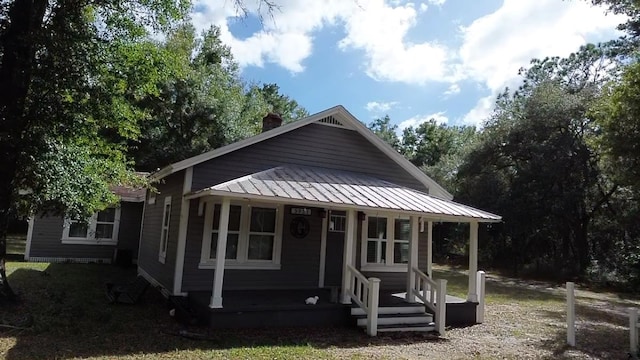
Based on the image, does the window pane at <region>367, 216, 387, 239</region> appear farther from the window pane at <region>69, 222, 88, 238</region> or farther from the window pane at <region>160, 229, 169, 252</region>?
the window pane at <region>69, 222, 88, 238</region>

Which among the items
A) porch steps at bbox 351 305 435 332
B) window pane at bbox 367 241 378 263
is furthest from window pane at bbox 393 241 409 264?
porch steps at bbox 351 305 435 332

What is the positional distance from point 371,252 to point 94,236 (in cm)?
1055

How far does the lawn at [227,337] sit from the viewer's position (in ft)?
20.7

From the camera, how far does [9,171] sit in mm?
8156

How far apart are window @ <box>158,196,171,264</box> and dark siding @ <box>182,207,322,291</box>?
151 centimetres

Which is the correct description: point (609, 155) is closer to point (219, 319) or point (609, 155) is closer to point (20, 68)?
point (219, 319)

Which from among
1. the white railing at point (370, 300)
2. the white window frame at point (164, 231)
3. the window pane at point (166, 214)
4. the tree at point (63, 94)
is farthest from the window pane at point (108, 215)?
the white railing at point (370, 300)

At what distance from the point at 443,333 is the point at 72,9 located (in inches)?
393

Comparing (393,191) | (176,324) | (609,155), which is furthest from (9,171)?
(609,155)

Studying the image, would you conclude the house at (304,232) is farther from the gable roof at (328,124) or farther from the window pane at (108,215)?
the window pane at (108,215)

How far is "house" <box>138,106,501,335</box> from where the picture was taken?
8.24m

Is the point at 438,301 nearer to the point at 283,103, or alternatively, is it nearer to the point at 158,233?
the point at 158,233

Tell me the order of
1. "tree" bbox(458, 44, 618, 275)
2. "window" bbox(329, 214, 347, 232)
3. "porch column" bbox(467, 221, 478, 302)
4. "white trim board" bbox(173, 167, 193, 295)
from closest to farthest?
1. "white trim board" bbox(173, 167, 193, 295)
2. "porch column" bbox(467, 221, 478, 302)
3. "window" bbox(329, 214, 347, 232)
4. "tree" bbox(458, 44, 618, 275)

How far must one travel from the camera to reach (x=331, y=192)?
893 centimetres
